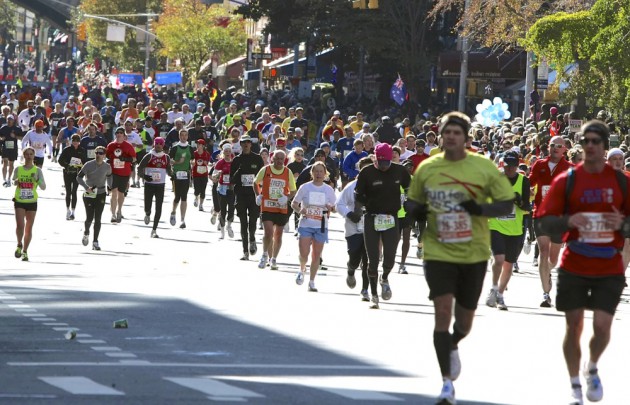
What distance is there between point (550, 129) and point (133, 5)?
307 feet

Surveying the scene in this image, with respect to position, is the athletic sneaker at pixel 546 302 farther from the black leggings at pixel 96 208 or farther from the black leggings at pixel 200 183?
the black leggings at pixel 200 183

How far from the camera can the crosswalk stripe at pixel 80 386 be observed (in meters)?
11.0

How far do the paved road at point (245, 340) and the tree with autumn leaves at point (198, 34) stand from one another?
79.3m

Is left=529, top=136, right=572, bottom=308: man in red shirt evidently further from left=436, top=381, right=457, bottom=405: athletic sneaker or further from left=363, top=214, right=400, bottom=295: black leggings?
left=436, top=381, right=457, bottom=405: athletic sneaker

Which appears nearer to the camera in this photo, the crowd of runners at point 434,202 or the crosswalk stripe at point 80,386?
the crowd of runners at point 434,202

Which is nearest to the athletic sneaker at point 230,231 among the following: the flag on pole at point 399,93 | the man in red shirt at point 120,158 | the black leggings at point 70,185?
the man in red shirt at point 120,158

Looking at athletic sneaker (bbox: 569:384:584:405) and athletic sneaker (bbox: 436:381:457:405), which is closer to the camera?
athletic sneaker (bbox: 436:381:457:405)

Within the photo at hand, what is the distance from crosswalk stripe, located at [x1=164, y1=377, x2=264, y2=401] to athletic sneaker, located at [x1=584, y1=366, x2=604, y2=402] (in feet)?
6.66

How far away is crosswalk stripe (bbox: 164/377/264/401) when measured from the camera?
1089cm

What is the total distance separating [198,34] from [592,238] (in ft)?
309

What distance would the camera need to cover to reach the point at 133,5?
12769 cm

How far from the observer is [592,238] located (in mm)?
10445

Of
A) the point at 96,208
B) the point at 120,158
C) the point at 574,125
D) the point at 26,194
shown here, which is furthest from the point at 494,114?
the point at 26,194

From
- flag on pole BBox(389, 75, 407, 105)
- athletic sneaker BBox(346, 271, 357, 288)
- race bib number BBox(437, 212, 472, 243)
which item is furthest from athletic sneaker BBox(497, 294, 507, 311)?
flag on pole BBox(389, 75, 407, 105)
